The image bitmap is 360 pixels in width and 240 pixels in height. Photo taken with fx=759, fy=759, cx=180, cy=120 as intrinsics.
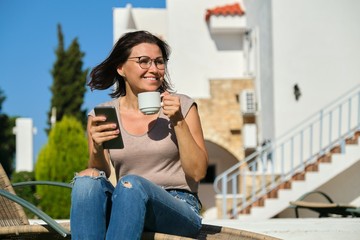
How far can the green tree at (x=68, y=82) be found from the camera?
3161cm

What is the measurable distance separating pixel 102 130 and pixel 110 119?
0.06 meters

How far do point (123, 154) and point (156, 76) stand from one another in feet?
1.20

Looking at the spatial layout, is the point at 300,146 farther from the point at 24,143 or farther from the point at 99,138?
the point at 99,138

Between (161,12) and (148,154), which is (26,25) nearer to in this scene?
(161,12)

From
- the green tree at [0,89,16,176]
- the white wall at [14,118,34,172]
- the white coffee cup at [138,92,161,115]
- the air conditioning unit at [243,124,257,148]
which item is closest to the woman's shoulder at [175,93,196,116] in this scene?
the white coffee cup at [138,92,161,115]

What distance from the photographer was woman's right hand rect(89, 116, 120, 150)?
3.05m

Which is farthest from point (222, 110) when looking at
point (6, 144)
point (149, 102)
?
point (6, 144)

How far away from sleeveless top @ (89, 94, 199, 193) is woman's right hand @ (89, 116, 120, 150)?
0.12 meters

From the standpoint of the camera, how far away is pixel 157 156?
315cm

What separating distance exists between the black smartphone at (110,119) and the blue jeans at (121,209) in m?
0.27

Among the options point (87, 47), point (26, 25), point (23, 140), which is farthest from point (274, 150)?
point (26, 25)

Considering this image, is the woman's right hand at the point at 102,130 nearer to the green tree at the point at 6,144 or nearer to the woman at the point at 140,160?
the woman at the point at 140,160

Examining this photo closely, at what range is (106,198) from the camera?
2.85 metres

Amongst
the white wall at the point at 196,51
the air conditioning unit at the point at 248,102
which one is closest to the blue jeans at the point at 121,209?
the air conditioning unit at the point at 248,102
